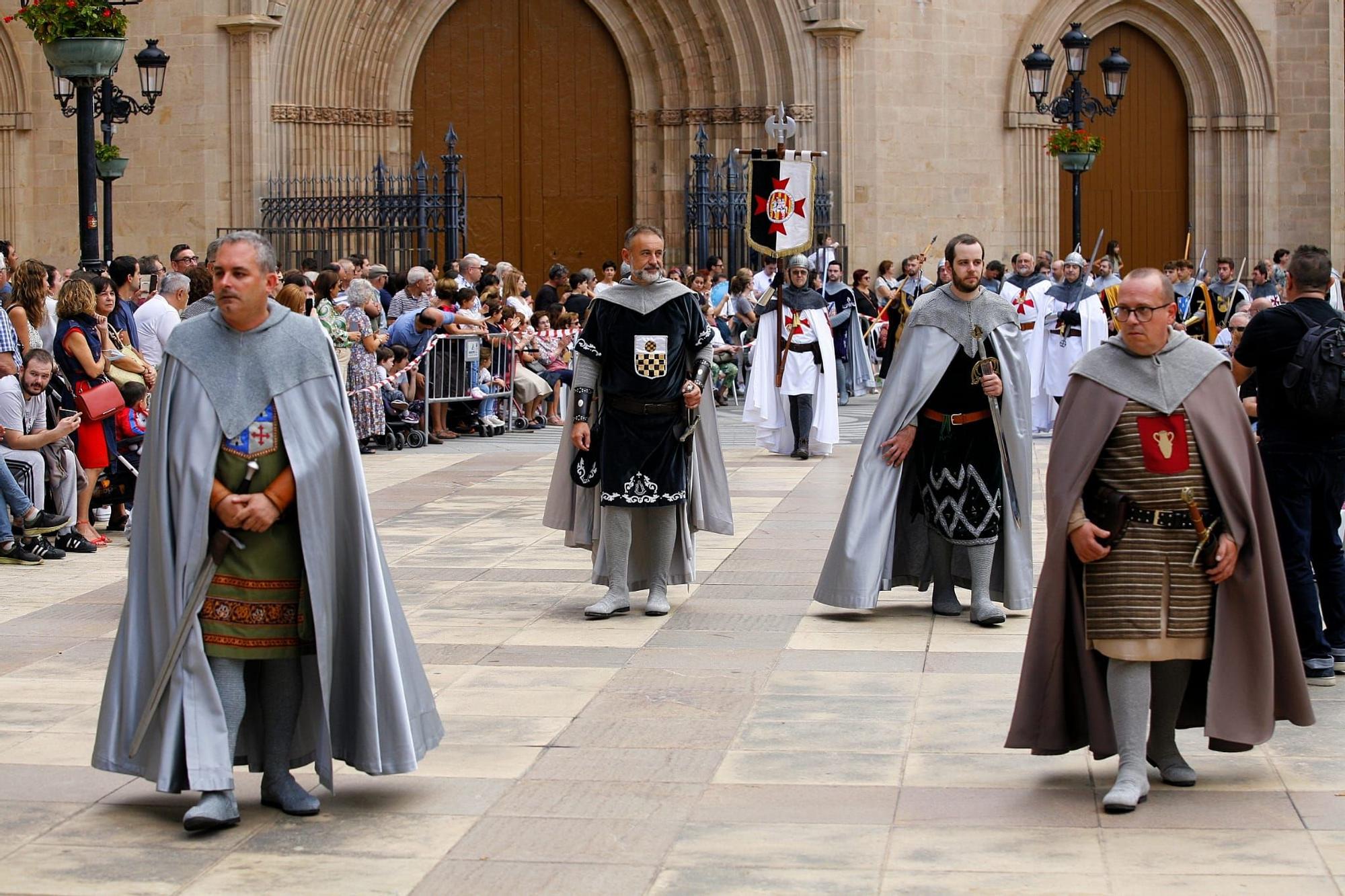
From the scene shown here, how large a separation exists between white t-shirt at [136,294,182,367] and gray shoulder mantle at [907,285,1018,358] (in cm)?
619

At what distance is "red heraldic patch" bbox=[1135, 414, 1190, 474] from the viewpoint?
5.95 meters

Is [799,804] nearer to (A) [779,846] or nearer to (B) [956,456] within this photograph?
(A) [779,846]

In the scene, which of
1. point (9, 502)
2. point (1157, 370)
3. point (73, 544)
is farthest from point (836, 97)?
point (1157, 370)

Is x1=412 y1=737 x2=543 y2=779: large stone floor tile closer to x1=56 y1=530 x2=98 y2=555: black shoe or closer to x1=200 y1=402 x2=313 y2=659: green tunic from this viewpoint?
x1=200 y1=402 x2=313 y2=659: green tunic

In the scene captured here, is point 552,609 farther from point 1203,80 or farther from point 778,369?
point 1203,80

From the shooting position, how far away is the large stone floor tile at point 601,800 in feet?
19.3

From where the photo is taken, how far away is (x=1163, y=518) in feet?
19.5

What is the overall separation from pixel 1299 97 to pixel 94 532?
2301cm

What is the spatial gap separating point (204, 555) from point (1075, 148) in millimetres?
18826

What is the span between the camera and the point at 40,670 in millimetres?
8008

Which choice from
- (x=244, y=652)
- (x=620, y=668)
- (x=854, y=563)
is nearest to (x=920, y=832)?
(x=244, y=652)

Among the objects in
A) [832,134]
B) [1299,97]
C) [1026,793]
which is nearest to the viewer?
[1026,793]

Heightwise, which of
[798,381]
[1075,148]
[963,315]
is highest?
[1075,148]

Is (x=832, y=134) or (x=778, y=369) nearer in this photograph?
(x=778, y=369)
